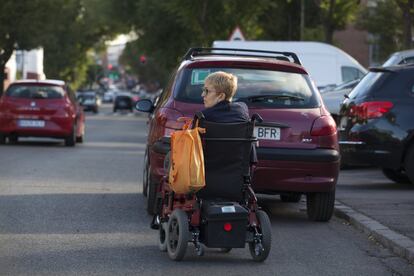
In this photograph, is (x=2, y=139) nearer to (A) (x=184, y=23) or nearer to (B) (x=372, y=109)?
(B) (x=372, y=109)

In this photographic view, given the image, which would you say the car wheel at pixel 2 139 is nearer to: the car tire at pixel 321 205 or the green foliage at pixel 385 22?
the car tire at pixel 321 205

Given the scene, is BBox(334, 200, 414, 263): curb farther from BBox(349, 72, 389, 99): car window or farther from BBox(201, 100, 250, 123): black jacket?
BBox(349, 72, 389, 99): car window

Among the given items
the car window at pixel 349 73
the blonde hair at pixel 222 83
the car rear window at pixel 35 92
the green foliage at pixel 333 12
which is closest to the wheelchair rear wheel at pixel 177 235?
the blonde hair at pixel 222 83

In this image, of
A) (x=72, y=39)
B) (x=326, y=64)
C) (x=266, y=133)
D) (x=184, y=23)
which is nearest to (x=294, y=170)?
(x=266, y=133)

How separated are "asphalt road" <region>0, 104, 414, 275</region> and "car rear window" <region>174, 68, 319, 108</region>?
1248 millimetres

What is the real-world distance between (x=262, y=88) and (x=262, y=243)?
2819 millimetres

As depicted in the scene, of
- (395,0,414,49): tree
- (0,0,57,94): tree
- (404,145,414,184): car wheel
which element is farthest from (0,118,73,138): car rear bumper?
(0,0,57,94): tree

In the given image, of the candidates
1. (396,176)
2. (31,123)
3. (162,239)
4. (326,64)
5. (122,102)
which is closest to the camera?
(162,239)

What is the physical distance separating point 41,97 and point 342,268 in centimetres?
1562

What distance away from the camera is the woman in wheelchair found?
769 centimetres

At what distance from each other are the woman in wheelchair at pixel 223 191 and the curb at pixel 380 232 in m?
1.27

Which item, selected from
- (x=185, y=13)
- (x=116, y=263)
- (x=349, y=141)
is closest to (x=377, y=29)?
(x=185, y=13)

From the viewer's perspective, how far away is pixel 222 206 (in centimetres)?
770

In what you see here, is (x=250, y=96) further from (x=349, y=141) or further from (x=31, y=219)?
(x=349, y=141)
